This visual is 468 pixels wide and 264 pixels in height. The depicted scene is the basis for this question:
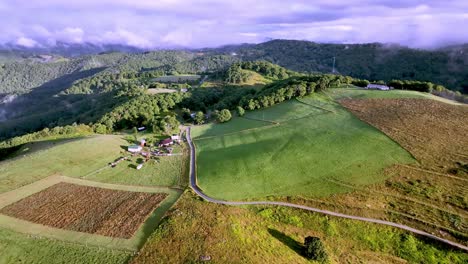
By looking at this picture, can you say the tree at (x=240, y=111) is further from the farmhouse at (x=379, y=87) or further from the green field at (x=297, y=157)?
the farmhouse at (x=379, y=87)

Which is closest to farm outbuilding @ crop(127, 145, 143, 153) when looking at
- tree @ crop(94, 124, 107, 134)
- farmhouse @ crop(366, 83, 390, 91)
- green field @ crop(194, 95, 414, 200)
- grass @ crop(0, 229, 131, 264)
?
green field @ crop(194, 95, 414, 200)

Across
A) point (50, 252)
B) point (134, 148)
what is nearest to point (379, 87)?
point (134, 148)

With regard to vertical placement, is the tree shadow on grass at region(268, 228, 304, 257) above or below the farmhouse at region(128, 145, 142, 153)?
below

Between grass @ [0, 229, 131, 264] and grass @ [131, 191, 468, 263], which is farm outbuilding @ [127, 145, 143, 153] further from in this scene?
grass @ [0, 229, 131, 264]

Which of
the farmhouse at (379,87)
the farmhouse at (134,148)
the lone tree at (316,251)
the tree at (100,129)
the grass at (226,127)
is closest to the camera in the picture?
the lone tree at (316,251)

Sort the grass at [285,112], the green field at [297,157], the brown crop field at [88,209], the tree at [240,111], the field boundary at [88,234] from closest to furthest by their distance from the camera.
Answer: the field boundary at [88,234] < the brown crop field at [88,209] < the green field at [297,157] < the grass at [285,112] < the tree at [240,111]

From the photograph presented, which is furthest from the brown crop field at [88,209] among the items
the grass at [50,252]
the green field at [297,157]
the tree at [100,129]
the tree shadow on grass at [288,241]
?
the tree at [100,129]

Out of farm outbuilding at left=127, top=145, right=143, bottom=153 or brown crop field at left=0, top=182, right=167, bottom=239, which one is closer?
brown crop field at left=0, top=182, right=167, bottom=239
